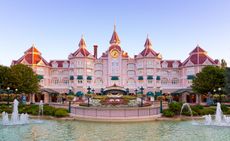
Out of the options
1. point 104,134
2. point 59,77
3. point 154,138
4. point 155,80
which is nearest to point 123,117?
point 104,134

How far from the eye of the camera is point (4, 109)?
40.6 metres

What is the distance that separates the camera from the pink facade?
70438 millimetres

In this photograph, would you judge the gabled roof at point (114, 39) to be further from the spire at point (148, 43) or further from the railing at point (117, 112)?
the railing at point (117, 112)

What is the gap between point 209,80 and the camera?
49.8m

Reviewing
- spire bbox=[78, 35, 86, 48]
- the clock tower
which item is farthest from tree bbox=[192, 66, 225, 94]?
spire bbox=[78, 35, 86, 48]

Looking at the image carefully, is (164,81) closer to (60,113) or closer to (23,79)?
(23,79)

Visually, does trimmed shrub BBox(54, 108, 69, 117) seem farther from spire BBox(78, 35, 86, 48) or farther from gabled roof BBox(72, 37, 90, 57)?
spire BBox(78, 35, 86, 48)

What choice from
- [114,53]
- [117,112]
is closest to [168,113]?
[117,112]

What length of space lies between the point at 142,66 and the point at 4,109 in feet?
138

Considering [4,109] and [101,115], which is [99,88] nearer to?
[4,109]

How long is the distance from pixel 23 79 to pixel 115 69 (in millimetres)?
29524

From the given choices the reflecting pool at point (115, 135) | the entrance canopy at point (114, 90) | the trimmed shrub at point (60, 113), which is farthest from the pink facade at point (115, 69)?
the reflecting pool at point (115, 135)

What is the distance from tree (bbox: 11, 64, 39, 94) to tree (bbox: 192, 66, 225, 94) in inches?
1484

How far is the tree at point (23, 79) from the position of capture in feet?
169
